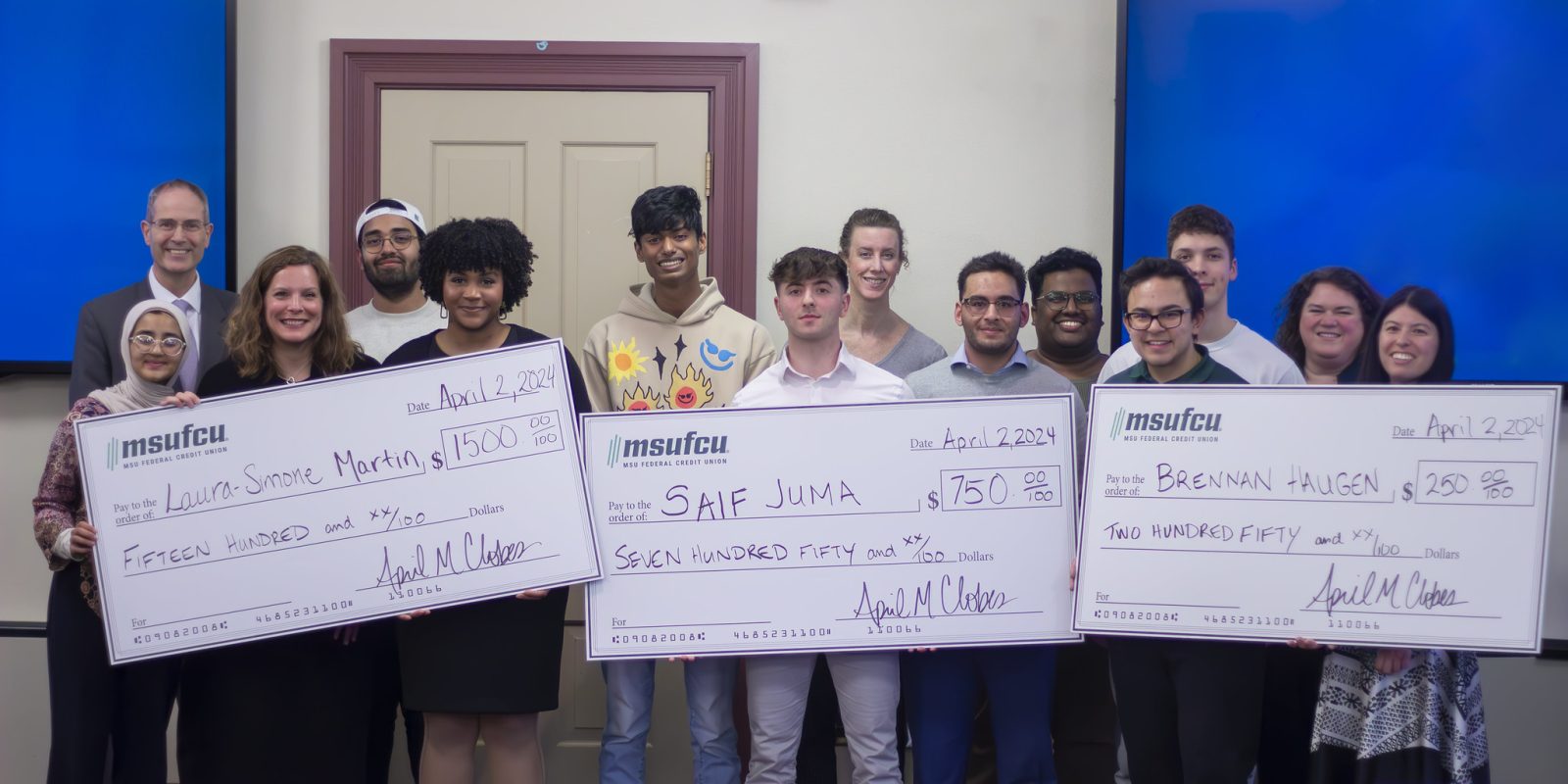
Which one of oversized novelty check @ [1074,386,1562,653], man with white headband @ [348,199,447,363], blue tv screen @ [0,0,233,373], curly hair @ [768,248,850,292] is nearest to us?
oversized novelty check @ [1074,386,1562,653]

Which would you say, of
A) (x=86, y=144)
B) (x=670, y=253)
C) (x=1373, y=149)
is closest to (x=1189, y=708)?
(x=670, y=253)

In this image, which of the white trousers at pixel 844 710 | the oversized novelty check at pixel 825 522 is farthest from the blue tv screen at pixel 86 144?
the white trousers at pixel 844 710

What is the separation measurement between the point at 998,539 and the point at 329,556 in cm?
155

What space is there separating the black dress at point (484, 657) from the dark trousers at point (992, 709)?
0.86 metres

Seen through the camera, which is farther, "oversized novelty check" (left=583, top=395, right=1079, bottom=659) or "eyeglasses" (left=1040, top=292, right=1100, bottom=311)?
"eyeglasses" (left=1040, top=292, right=1100, bottom=311)

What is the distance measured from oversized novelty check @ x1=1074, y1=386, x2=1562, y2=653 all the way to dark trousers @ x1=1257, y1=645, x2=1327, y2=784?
1.00ft

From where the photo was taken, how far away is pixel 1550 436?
2.55 meters

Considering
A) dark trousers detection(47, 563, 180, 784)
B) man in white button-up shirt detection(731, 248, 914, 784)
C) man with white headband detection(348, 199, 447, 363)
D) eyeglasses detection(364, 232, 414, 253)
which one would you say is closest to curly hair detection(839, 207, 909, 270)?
man in white button-up shirt detection(731, 248, 914, 784)

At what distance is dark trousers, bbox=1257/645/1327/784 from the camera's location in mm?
2873

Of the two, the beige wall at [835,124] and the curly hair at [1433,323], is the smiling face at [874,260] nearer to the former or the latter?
the beige wall at [835,124]

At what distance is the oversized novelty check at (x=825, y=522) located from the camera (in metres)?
2.75

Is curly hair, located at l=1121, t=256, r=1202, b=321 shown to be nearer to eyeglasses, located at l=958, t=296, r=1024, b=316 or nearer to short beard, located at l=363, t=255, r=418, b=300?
eyeglasses, located at l=958, t=296, r=1024, b=316

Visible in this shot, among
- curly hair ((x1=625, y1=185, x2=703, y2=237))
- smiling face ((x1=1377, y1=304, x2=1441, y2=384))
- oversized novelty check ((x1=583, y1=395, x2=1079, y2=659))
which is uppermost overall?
curly hair ((x1=625, y1=185, x2=703, y2=237))

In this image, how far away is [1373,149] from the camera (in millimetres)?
3654
